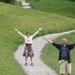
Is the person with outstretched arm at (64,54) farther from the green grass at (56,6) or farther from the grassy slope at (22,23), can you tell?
the green grass at (56,6)

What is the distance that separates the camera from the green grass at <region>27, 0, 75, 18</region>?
76.1m

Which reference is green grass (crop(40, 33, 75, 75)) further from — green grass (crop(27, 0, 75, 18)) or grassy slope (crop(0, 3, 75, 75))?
green grass (crop(27, 0, 75, 18))

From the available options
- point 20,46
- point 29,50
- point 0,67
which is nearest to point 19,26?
point 20,46

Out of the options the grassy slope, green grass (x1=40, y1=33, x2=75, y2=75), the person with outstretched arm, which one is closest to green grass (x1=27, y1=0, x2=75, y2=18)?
the grassy slope

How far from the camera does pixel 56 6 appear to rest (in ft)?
267

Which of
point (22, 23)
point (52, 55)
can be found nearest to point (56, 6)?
point (22, 23)

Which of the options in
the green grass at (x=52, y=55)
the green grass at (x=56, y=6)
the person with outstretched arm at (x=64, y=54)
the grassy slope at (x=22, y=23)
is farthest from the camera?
the green grass at (x=56, y=6)

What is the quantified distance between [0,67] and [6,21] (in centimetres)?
2933

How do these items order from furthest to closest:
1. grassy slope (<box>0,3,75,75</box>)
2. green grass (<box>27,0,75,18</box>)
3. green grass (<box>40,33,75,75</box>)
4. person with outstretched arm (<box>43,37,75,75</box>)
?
green grass (<box>27,0,75,18</box>), grassy slope (<box>0,3,75,75</box>), green grass (<box>40,33,75,75</box>), person with outstretched arm (<box>43,37,75,75</box>)

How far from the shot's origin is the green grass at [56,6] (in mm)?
76125

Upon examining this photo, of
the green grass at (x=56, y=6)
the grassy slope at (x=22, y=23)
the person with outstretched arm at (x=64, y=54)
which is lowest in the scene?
the green grass at (x=56, y=6)

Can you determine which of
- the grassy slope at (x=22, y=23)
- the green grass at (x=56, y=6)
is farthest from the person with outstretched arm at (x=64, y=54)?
the green grass at (x=56, y=6)

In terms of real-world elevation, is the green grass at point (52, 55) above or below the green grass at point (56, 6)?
above

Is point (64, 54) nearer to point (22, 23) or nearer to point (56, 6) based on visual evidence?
point (22, 23)
